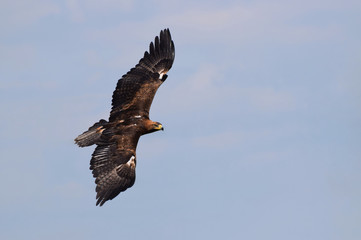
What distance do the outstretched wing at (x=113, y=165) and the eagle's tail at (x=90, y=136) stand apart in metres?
0.37

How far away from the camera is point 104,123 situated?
90.4 feet

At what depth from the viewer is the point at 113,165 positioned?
2575 centimetres

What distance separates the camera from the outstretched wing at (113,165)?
25.2m

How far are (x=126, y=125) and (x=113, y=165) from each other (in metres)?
1.98

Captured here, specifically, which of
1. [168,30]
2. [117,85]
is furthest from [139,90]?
[168,30]

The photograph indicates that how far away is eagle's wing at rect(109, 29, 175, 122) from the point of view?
92.2 ft

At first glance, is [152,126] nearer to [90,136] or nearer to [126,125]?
[126,125]

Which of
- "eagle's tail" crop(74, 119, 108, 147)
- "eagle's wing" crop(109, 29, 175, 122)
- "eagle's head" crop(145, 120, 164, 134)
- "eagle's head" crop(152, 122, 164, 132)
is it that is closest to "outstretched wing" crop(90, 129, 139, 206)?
"eagle's tail" crop(74, 119, 108, 147)

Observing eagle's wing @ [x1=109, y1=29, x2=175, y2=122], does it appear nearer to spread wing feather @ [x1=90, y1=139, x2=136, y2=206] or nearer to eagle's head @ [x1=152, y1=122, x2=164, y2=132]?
eagle's head @ [x1=152, y1=122, x2=164, y2=132]

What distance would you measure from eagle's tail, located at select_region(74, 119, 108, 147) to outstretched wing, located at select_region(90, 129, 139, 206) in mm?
367

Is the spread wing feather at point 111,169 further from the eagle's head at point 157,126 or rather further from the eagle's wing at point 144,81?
the eagle's wing at point 144,81

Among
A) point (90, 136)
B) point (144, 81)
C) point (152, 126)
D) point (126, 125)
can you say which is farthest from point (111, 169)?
point (144, 81)

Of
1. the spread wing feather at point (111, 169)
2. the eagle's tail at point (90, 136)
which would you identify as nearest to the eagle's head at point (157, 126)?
the spread wing feather at point (111, 169)

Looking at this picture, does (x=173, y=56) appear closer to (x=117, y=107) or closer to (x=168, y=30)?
(x=168, y=30)
